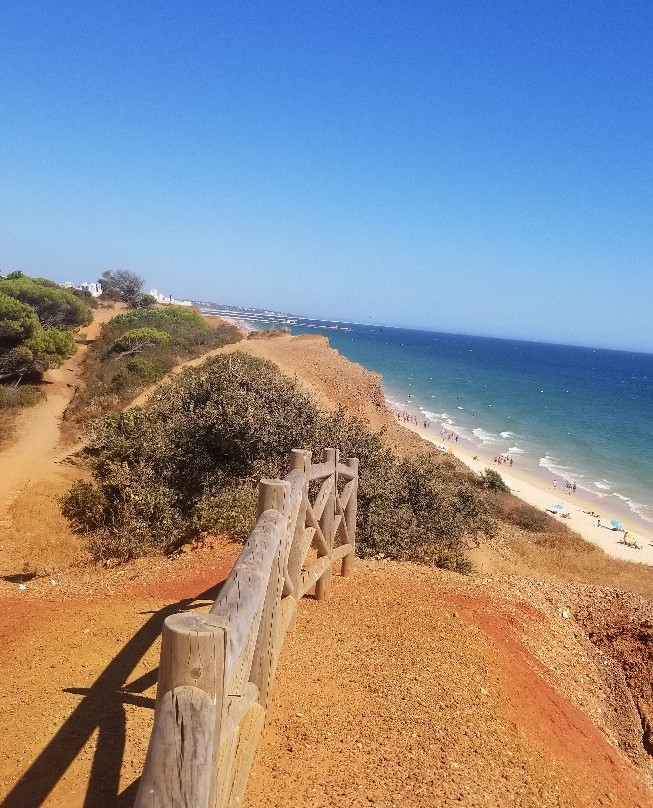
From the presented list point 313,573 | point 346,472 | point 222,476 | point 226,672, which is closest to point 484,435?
point 222,476

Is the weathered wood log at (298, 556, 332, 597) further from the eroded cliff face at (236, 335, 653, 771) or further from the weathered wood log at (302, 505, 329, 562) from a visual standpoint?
the eroded cliff face at (236, 335, 653, 771)

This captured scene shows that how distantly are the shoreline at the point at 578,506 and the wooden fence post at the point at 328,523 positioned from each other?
17548 millimetres

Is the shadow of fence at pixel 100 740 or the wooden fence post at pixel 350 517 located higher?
the wooden fence post at pixel 350 517

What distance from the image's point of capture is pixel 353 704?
4.52 meters

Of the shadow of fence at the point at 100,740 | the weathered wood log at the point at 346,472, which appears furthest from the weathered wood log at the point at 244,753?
the weathered wood log at the point at 346,472

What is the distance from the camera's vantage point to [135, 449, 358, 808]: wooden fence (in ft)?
5.37

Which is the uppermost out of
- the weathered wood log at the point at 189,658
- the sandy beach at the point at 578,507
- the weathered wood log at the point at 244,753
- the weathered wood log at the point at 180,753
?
the weathered wood log at the point at 189,658

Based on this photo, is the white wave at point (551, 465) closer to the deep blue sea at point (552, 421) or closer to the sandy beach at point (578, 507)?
the deep blue sea at point (552, 421)

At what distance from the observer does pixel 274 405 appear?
1234 centimetres

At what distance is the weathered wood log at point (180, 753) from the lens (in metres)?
1.58

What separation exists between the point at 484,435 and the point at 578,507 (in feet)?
57.9

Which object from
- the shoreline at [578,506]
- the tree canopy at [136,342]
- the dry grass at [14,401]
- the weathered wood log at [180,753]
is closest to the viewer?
the weathered wood log at [180,753]

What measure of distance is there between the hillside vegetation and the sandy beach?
1824 cm

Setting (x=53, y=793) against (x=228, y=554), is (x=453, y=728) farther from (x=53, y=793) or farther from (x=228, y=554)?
(x=228, y=554)
